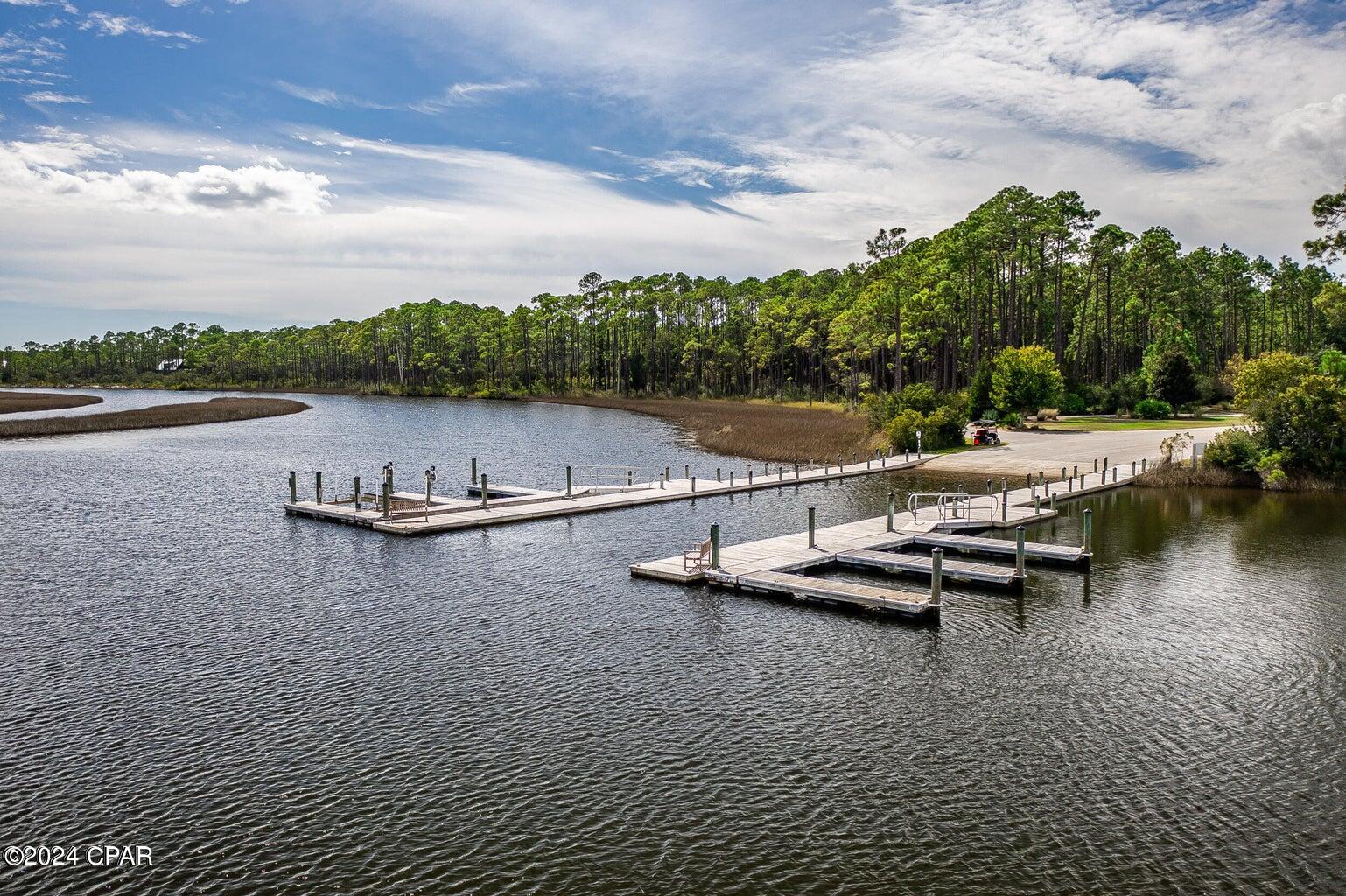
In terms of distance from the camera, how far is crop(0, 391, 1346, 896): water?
10875 millimetres

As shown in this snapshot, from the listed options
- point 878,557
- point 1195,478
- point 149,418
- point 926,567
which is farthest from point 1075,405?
point 149,418

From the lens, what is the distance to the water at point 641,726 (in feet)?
35.7

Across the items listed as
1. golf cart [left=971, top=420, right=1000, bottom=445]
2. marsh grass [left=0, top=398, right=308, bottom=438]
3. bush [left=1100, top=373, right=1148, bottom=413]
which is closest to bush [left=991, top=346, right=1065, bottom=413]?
golf cart [left=971, top=420, right=1000, bottom=445]

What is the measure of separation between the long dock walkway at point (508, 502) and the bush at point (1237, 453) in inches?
647

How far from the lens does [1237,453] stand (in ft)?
141

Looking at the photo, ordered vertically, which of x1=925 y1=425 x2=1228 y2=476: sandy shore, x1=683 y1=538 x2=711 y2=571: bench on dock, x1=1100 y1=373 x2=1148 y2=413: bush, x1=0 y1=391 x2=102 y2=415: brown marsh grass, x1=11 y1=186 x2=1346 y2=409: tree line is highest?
x1=11 y1=186 x2=1346 y2=409: tree line

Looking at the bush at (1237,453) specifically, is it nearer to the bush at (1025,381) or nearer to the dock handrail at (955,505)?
the dock handrail at (955,505)

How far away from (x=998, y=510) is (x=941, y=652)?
1731cm

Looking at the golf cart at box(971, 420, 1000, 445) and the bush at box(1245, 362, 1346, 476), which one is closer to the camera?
the bush at box(1245, 362, 1346, 476)

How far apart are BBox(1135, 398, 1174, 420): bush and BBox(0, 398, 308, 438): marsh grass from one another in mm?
80533

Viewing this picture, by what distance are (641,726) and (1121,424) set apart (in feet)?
207

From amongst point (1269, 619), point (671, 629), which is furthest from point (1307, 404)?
point (671, 629)

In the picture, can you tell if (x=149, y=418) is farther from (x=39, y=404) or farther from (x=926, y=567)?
(x=926, y=567)

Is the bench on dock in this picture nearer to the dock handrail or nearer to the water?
the water
